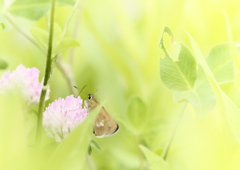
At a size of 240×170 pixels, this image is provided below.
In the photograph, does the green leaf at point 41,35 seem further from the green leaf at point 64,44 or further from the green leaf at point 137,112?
the green leaf at point 137,112

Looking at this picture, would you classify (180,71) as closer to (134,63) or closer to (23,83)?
(23,83)

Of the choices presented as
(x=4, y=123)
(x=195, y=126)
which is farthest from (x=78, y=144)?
(x=195, y=126)

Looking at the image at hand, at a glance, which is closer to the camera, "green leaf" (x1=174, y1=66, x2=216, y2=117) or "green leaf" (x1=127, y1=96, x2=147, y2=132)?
"green leaf" (x1=174, y1=66, x2=216, y2=117)

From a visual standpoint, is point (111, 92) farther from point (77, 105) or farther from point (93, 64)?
point (77, 105)

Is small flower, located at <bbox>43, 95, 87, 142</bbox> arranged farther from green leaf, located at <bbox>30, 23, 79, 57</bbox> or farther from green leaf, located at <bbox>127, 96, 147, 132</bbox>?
green leaf, located at <bbox>127, 96, 147, 132</bbox>

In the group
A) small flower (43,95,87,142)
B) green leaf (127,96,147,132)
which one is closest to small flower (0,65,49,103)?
small flower (43,95,87,142)

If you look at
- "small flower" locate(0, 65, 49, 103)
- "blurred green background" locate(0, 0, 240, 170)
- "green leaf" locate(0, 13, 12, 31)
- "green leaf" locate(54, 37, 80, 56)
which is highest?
"green leaf" locate(54, 37, 80, 56)

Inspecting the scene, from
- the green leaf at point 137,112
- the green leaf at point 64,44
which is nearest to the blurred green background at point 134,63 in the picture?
the green leaf at point 137,112

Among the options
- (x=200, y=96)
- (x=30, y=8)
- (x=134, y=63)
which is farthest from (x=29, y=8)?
(x=134, y=63)
